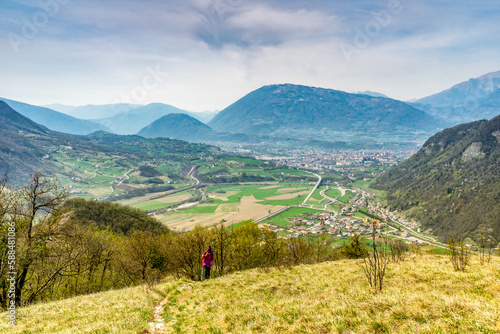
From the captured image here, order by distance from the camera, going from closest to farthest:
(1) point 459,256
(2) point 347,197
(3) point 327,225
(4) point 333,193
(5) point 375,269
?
(5) point 375,269, (1) point 459,256, (3) point 327,225, (2) point 347,197, (4) point 333,193

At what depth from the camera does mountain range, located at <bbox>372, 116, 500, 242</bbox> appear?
79750 mm

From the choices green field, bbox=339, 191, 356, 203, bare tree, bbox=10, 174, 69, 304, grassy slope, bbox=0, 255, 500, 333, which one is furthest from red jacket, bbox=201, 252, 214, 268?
green field, bbox=339, 191, 356, 203

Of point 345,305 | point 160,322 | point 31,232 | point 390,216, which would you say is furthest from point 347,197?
point 31,232

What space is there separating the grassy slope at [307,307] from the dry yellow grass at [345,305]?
0.03 m

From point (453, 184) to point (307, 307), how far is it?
447ft

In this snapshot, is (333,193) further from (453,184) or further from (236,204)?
(236,204)

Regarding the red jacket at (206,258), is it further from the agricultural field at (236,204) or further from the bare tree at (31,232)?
the agricultural field at (236,204)

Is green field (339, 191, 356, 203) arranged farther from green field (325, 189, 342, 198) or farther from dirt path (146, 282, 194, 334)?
dirt path (146, 282, 194, 334)

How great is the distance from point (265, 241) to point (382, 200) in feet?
401

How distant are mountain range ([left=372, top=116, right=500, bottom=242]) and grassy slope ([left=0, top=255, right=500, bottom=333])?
6444cm

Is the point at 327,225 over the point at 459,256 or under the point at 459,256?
under

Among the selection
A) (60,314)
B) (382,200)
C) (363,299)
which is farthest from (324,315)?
(382,200)

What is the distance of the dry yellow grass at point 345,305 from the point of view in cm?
672

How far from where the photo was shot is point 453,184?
109 meters
